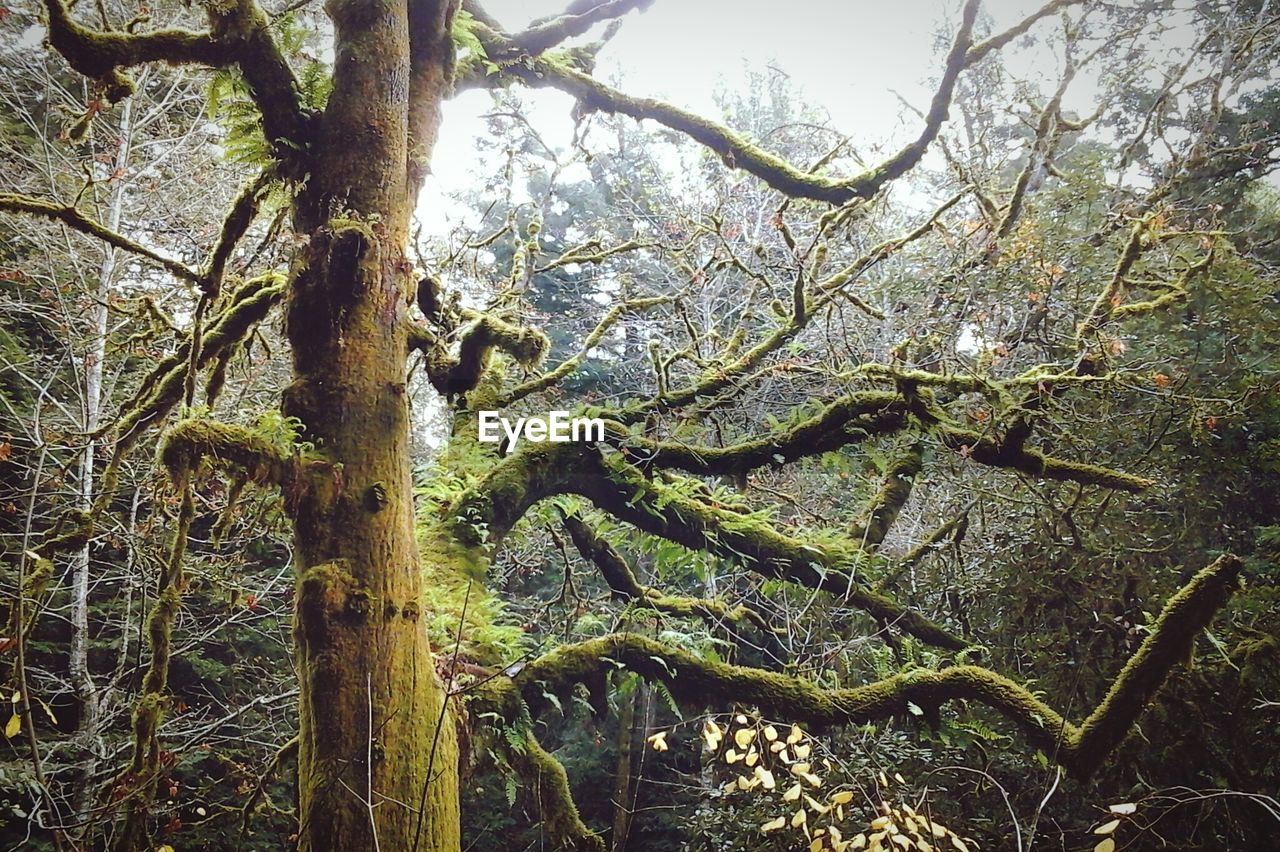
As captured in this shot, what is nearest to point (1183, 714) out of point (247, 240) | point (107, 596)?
point (247, 240)

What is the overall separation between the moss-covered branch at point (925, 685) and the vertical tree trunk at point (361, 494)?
119 centimetres

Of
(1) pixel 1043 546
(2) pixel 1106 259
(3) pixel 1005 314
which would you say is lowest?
(1) pixel 1043 546

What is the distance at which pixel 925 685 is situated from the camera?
11.5ft

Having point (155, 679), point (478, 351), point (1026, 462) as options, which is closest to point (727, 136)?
point (478, 351)

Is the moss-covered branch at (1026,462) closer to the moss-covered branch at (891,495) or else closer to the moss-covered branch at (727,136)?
the moss-covered branch at (891,495)

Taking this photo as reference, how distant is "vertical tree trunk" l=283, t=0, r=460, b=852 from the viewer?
7.73ft

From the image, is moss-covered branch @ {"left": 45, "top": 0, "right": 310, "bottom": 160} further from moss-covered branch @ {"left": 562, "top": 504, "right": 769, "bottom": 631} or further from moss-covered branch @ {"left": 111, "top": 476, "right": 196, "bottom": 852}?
moss-covered branch @ {"left": 562, "top": 504, "right": 769, "bottom": 631}

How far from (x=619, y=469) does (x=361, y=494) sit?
191 cm

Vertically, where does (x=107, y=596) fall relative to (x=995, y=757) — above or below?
above

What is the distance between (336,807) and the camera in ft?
7.46

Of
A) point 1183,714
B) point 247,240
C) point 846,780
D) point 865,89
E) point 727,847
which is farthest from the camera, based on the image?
point 865,89

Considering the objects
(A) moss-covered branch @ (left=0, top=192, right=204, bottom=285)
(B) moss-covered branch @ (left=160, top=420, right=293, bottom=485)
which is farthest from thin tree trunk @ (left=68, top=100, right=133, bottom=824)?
(B) moss-covered branch @ (left=160, top=420, right=293, bottom=485)

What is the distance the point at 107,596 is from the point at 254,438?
9.16 metres

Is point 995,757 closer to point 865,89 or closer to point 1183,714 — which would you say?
point 1183,714
